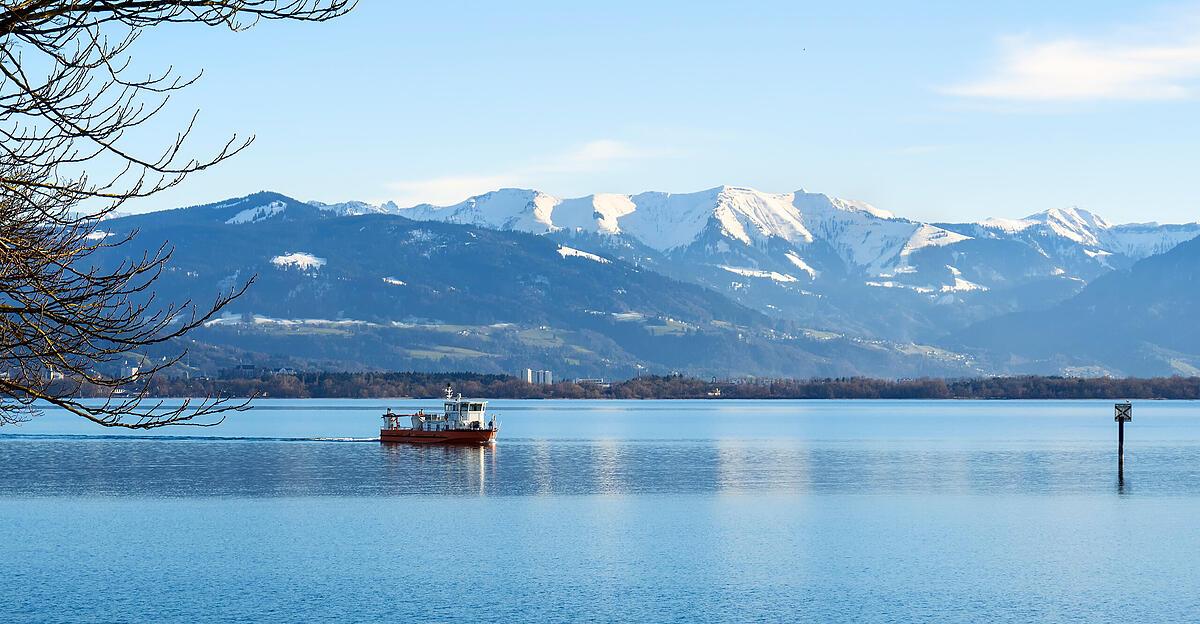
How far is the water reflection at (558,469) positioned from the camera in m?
92.2

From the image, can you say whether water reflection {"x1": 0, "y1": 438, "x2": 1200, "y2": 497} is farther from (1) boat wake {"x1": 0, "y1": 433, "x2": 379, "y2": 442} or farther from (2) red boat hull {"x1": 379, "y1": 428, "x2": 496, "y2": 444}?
(1) boat wake {"x1": 0, "y1": 433, "x2": 379, "y2": 442}

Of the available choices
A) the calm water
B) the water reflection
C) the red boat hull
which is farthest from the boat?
the calm water

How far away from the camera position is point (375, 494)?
285 ft

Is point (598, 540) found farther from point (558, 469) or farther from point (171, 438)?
point (171, 438)

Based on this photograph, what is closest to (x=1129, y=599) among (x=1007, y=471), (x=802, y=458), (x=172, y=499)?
(x=172, y=499)

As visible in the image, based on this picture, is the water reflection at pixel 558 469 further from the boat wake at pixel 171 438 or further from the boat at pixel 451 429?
the boat wake at pixel 171 438

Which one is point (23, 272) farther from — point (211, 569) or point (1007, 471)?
point (1007, 471)

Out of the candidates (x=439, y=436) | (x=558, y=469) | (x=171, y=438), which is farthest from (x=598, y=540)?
(x=171, y=438)

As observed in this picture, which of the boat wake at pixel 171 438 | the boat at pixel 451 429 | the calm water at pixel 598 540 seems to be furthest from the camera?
the boat wake at pixel 171 438

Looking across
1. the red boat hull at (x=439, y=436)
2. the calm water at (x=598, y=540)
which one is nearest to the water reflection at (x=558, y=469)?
the calm water at (x=598, y=540)

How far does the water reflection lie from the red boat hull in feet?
5.28

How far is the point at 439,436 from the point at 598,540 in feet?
289

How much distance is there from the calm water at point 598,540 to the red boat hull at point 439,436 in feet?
71.5

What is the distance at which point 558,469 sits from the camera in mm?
111875
